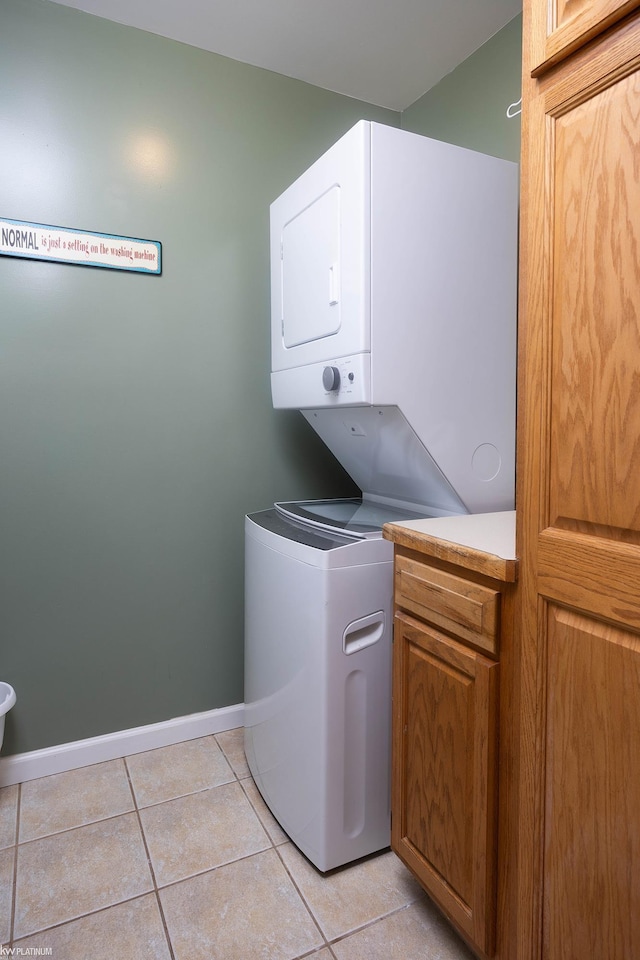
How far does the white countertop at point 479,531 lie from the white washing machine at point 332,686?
0.67 feet

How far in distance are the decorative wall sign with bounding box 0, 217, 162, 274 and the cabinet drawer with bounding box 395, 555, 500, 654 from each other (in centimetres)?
145

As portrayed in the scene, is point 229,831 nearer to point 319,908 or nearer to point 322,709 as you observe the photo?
point 319,908

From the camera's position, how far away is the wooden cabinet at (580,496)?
0.86 metres

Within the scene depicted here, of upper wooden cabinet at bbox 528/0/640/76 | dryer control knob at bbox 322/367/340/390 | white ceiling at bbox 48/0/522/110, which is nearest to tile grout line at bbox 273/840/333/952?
dryer control knob at bbox 322/367/340/390

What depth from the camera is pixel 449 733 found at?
1.25m

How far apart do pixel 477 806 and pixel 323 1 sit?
2.36 m

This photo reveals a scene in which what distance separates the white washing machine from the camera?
151 cm

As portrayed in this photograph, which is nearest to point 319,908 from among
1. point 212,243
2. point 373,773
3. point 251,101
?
point 373,773

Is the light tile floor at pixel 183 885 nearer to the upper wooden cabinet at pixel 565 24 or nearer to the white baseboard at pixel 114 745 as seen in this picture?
the white baseboard at pixel 114 745

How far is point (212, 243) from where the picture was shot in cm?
219

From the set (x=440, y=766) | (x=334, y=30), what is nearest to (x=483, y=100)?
(x=334, y=30)

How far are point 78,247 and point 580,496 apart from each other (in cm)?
182

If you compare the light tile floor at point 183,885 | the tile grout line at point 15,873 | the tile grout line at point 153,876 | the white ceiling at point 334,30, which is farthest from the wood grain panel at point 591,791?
the white ceiling at point 334,30

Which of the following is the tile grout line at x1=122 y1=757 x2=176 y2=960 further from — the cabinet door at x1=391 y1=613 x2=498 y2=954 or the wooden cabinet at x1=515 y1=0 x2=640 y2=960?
the wooden cabinet at x1=515 y1=0 x2=640 y2=960
